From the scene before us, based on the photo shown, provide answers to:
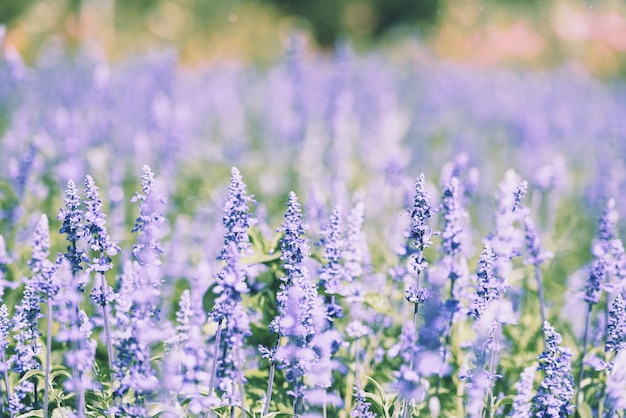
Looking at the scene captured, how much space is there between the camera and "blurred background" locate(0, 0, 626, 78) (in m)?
18.1

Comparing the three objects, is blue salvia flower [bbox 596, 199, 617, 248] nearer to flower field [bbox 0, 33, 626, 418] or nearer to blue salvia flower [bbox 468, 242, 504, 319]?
flower field [bbox 0, 33, 626, 418]

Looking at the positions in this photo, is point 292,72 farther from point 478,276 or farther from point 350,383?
point 478,276

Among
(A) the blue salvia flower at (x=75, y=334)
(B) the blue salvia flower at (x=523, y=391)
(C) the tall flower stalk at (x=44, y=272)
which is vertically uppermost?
(C) the tall flower stalk at (x=44, y=272)

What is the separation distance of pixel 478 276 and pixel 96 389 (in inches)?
57.3

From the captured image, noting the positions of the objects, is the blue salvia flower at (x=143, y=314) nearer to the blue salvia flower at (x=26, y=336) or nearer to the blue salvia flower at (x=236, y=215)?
the blue salvia flower at (x=236, y=215)

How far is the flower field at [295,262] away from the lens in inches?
101

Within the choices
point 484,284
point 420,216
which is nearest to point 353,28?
point 420,216

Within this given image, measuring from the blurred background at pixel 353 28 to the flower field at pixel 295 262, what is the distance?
935cm

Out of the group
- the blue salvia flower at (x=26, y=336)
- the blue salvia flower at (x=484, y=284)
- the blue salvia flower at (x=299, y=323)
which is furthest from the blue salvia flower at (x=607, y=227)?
the blue salvia flower at (x=26, y=336)

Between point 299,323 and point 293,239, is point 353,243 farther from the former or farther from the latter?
point 299,323

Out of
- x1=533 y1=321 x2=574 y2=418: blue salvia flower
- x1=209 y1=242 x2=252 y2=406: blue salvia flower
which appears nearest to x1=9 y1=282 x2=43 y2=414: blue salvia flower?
x1=209 y1=242 x2=252 y2=406: blue salvia flower

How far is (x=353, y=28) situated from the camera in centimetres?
2325

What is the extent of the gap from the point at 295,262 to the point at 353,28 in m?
21.5

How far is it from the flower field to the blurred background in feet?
30.7
